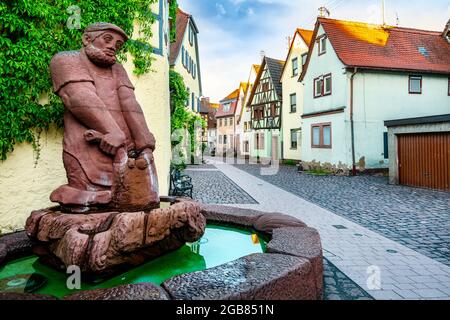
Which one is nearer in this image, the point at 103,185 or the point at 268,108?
the point at 103,185

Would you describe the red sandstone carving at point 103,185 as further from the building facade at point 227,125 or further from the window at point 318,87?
the building facade at point 227,125

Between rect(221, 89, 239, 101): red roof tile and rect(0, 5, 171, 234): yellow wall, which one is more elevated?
rect(221, 89, 239, 101): red roof tile

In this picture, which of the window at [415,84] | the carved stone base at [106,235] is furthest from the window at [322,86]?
the carved stone base at [106,235]

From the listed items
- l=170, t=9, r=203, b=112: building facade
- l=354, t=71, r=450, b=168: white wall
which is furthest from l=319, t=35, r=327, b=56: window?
l=170, t=9, r=203, b=112: building facade

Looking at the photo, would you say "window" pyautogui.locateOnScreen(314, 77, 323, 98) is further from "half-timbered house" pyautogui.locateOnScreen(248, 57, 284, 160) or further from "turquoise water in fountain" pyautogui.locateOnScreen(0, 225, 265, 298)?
"turquoise water in fountain" pyautogui.locateOnScreen(0, 225, 265, 298)

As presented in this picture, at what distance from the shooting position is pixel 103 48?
3.44 meters

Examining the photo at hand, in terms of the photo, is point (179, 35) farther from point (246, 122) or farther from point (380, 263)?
point (380, 263)

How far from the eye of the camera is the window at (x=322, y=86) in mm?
17031

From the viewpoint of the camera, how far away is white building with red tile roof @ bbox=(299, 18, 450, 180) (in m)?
15.7

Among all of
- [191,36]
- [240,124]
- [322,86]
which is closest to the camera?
[322,86]

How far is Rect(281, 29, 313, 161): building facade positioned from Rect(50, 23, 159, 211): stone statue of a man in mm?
20159

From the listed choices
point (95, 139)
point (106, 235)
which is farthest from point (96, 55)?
point (106, 235)

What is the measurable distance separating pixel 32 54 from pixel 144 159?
273 cm

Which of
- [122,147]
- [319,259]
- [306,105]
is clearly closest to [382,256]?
[319,259]
